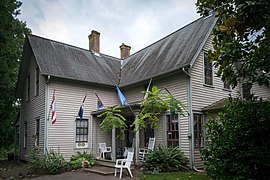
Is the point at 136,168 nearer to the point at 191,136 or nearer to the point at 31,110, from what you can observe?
the point at 191,136

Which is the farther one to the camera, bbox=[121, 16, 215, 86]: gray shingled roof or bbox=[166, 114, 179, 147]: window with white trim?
bbox=[121, 16, 215, 86]: gray shingled roof

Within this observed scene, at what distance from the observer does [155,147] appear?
12156 mm

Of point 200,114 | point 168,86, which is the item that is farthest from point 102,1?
point 200,114

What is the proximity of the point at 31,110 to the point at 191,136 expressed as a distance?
10247 millimetres

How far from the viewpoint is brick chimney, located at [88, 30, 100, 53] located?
1869 centimetres

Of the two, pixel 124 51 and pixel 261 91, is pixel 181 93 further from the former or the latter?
pixel 124 51

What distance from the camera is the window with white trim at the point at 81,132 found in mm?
13702

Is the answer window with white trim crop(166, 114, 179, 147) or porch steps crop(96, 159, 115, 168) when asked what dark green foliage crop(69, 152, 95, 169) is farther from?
window with white trim crop(166, 114, 179, 147)

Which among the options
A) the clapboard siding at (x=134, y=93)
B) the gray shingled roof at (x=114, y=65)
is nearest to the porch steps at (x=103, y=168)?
the clapboard siding at (x=134, y=93)

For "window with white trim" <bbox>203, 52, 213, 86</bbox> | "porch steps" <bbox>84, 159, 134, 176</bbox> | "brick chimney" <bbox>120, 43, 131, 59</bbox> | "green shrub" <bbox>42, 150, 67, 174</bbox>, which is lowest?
"porch steps" <bbox>84, 159, 134, 176</bbox>

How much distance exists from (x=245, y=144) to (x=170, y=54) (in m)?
8.51

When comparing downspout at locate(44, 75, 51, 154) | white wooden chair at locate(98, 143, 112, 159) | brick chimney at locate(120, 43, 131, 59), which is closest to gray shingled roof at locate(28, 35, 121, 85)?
downspout at locate(44, 75, 51, 154)

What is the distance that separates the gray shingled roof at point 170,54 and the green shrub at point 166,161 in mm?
3861

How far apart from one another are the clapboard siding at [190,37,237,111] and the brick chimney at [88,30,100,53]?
30.3 feet
